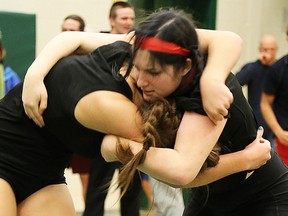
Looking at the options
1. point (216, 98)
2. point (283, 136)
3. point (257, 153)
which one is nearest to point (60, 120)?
point (216, 98)

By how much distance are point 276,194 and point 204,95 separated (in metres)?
0.47

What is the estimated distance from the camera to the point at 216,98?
5.54 ft

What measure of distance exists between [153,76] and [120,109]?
121 millimetres

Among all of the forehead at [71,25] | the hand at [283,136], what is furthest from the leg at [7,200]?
the hand at [283,136]

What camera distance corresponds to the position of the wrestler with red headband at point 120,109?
1693 millimetres

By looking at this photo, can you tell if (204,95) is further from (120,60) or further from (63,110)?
(63,110)

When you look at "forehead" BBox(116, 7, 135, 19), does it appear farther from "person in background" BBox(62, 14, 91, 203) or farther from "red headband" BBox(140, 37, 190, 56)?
"red headband" BBox(140, 37, 190, 56)

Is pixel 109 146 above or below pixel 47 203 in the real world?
above

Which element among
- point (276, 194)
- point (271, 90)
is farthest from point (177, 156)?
point (271, 90)

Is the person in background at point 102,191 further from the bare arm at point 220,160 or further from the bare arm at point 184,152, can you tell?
the bare arm at point 184,152

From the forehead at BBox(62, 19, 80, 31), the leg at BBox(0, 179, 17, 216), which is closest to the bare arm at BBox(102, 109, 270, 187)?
the leg at BBox(0, 179, 17, 216)

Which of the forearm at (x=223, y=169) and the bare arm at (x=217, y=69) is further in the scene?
the forearm at (x=223, y=169)

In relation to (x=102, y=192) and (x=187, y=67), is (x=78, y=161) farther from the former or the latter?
(x=187, y=67)

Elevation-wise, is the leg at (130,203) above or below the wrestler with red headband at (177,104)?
below
